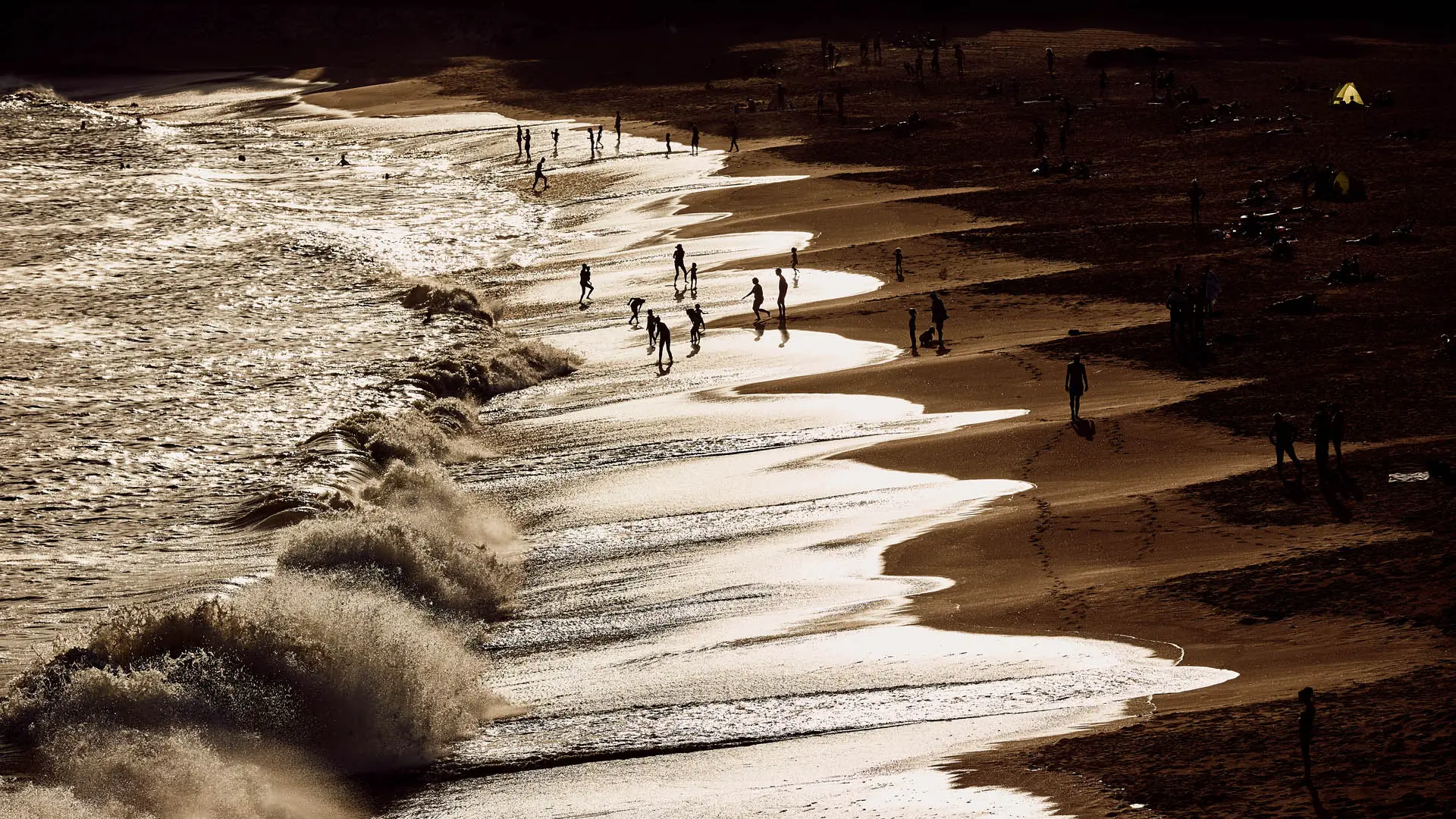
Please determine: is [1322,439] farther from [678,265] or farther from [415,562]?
[678,265]

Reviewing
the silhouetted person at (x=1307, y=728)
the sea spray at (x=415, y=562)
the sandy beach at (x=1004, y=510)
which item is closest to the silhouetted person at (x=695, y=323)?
the sandy beach at (x=1004, y=510)

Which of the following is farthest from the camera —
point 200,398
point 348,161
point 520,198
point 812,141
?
point 348,161

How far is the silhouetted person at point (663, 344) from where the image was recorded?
26.0 metres

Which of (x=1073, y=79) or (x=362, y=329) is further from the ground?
(x=1073, y=79)

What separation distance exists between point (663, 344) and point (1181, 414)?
966 centimetres

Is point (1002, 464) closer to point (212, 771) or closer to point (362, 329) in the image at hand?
point (212, 771)

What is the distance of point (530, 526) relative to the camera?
754 inches

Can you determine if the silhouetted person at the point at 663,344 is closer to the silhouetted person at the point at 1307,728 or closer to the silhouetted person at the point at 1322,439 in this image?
the silhouetted person at the point at 1322,439

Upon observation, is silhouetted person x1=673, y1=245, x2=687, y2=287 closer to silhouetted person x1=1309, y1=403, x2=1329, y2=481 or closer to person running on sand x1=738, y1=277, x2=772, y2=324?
person running on sand x1=738, y1=277, x2=772, y2=324

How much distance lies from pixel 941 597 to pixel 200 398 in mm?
15854

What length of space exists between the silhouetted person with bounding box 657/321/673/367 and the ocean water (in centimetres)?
25

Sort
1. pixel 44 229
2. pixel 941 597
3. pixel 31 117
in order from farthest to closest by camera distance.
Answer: pixel 31 117
pixel 44 229
pixel 941 597

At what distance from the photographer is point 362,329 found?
31.5m

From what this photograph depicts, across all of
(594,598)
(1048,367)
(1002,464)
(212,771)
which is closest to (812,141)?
(1048,367)
